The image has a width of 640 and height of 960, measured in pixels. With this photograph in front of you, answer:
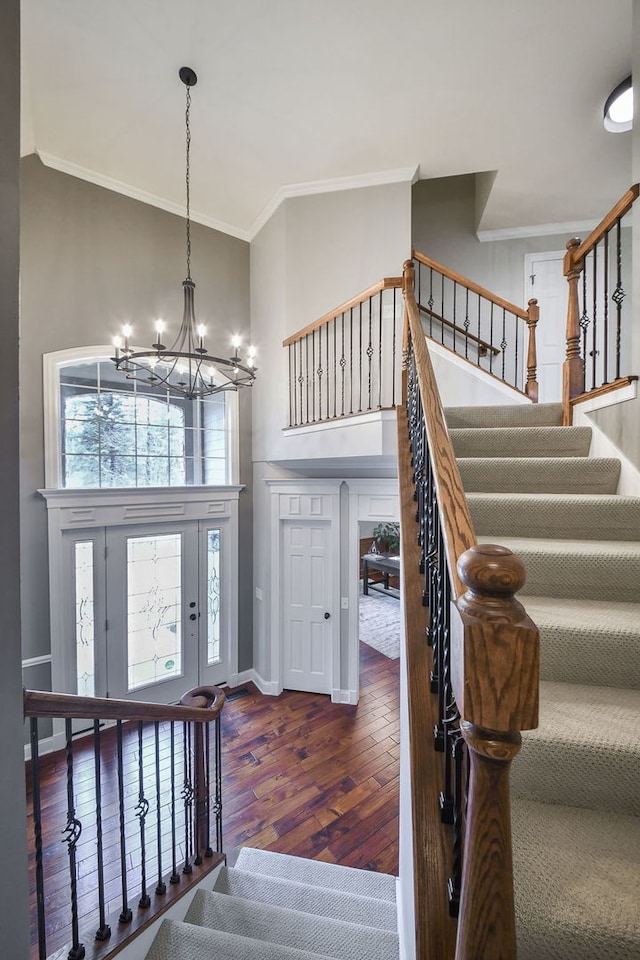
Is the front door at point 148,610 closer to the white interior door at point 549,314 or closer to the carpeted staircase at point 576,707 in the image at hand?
the carpeted staircase at point 576,707

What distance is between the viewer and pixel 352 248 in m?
4.19

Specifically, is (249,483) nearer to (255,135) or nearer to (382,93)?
(255,135)

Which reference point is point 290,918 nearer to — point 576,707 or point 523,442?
point 576,707

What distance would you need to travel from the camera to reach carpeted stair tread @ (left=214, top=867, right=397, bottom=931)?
197 cm

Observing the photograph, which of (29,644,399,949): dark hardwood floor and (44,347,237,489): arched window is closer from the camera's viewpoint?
(29,644,399,949): dark hardwood floor

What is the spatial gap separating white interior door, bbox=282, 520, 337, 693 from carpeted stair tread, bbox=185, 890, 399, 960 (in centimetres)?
264

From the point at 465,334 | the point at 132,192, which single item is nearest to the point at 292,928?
the point at 465,334

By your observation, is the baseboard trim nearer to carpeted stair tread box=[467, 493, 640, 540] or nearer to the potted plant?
carpeted stair tread box=[467, 493, 640, 540]

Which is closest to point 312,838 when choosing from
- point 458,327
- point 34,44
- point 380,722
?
point 380,722

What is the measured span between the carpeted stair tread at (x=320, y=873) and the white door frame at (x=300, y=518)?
1.96 m

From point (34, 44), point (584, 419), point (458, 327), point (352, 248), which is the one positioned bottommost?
point (584, 419)

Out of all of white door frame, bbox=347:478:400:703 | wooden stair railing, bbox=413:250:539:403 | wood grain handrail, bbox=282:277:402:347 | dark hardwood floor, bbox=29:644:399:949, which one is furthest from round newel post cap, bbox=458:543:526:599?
wooden stair railing, bbox=413:250:539:403

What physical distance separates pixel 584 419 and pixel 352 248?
3.00 metres

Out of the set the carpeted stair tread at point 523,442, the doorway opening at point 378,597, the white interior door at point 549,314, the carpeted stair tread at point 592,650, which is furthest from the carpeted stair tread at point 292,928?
the white interior door at point 549,314
